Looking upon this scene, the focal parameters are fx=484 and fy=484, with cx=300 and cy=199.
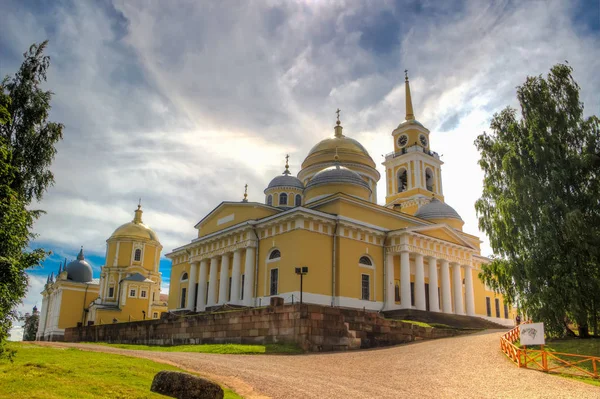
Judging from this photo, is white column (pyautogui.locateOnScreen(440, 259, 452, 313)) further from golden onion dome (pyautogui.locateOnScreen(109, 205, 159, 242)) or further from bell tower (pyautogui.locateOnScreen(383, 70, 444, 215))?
golden onion dome (pyautogui.locateOnScreen(109, 205, 159, 242))

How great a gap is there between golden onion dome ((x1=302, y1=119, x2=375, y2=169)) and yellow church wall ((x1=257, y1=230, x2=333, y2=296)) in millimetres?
18070

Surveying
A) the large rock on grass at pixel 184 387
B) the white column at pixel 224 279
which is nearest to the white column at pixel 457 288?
the white column at pixel 224 279

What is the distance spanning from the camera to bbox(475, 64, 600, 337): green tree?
19.9 meters

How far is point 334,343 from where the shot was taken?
2288 cm

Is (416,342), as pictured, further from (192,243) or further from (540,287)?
(192,243)

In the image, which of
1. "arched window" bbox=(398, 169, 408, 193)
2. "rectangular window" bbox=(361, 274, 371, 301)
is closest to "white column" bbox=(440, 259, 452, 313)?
"rectangular window" bbox=(361, 274, 371, 301)

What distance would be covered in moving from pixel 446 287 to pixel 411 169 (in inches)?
798

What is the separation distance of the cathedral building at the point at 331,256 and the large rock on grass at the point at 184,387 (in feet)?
62.2

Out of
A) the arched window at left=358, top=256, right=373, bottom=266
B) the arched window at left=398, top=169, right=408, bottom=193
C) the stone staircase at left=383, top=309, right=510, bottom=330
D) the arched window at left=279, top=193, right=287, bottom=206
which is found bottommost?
the stone staircase at left=383, top=309, right=510, bottom=330

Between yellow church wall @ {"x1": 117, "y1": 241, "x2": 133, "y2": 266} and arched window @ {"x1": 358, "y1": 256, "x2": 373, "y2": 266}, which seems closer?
arched window @ {"x1": 358, "y1": 256, "x2": 373, "y2": 266}

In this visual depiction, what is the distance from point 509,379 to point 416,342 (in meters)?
10.7

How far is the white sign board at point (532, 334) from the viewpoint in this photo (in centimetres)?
1672

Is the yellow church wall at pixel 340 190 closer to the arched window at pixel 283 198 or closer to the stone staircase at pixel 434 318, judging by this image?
the arched window at pixel 283 198

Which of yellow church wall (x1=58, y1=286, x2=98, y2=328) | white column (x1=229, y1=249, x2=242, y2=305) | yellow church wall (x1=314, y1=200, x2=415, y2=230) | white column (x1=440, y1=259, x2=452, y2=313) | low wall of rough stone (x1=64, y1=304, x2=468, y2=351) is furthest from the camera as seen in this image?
yellow church wall (x1=58, y1=286, x2=98, y2=328)
